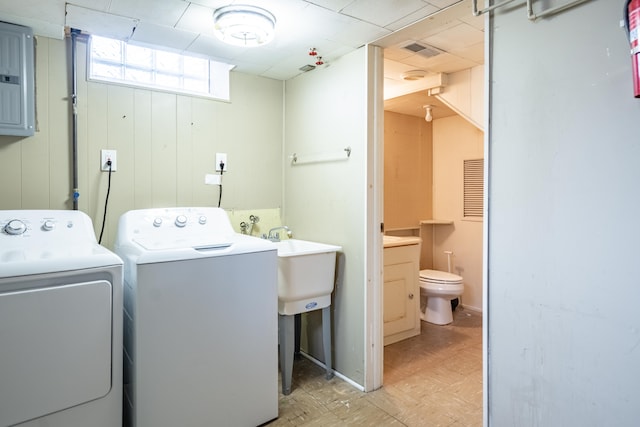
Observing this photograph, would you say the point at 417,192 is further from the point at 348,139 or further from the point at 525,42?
the point at 525,42

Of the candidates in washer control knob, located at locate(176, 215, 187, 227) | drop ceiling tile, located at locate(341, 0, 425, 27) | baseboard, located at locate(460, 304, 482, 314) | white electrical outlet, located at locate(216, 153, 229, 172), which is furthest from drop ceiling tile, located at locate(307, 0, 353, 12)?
baseboard, located at locate(460, 304, 482, 314)

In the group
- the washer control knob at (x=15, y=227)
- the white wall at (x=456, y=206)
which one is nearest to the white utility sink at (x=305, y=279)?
the washer control knob at (x=15, y=227)

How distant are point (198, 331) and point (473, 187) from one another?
307 cm

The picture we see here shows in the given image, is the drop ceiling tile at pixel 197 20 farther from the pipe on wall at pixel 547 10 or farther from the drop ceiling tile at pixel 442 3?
the pipe on wall at pixel 547 10

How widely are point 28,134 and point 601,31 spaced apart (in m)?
2.52

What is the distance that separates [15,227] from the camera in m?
1.73

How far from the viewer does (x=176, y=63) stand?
8.24 feet

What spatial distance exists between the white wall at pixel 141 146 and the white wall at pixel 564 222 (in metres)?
1.71

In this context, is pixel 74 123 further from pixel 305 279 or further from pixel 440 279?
pixel 440 279

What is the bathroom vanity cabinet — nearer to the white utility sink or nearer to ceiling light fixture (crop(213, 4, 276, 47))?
the white utility sink

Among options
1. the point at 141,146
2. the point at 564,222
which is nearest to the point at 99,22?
the point at 141,146

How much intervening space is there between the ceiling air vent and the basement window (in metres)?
1.23

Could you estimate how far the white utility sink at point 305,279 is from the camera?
219cm

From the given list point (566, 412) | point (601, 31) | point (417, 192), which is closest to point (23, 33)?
point (601, 31)
